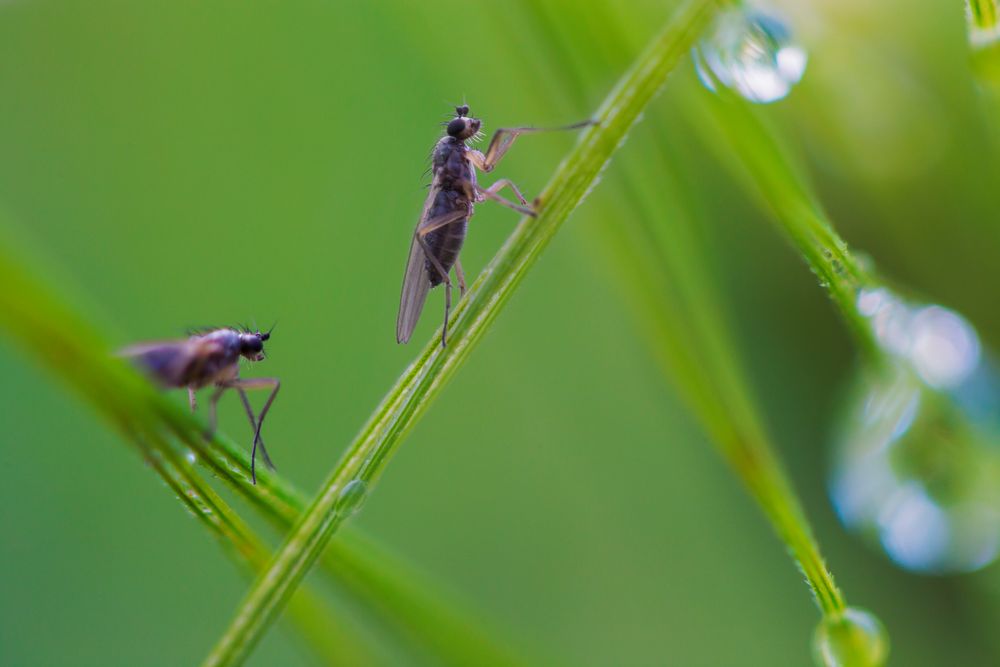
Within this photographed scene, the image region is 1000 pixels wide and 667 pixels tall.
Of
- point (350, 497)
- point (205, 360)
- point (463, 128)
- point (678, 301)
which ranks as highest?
point (463, 128)

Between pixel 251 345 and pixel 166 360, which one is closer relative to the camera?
pixel 166 360

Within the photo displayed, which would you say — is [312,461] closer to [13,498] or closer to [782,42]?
[13,498]

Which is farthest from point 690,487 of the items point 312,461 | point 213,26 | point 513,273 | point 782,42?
point 213,26

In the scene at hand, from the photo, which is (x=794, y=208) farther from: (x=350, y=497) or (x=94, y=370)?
(x=94, y=370)

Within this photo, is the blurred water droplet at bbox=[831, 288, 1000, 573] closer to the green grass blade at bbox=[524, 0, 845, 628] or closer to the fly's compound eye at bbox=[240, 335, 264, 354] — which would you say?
the green grass blade at bbox=[524, 0, 845, 628]

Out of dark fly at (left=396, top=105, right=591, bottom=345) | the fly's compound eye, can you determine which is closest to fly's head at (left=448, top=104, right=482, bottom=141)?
dark fly at (left=396, top=105, right=591, bottom=345)

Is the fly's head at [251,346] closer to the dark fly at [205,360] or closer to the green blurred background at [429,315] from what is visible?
the dark fly at [205,360]

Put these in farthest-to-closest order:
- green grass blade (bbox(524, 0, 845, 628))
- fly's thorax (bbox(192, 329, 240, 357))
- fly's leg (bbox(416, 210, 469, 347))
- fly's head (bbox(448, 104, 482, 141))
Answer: fly's head (bbox(448, 104, 482, 141))
fly's leg (bbox(416, 210, 469, 347))
fly's thorax (bbox(192, 329, 240, 357))
green grass blade (bbox(524, 0, 845, 628))

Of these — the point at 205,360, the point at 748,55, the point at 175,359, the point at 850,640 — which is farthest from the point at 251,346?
the point at 850,640
